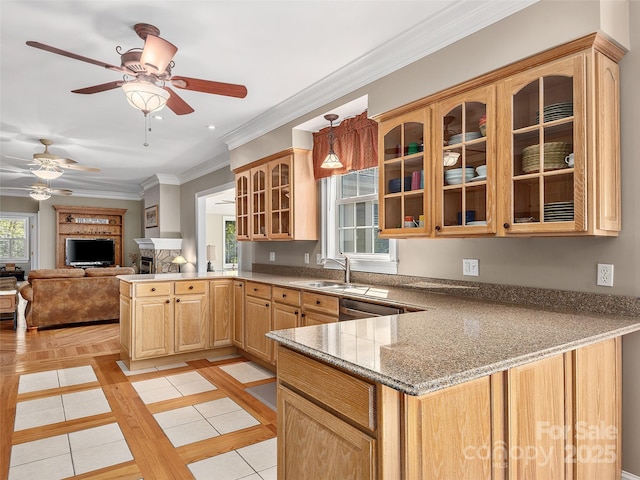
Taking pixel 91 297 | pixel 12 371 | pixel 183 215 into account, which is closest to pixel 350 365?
pixel 12 371

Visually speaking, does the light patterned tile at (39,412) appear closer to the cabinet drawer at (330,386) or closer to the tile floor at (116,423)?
the tile floor at (116,423)

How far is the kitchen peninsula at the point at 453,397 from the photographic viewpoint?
4.13 feet

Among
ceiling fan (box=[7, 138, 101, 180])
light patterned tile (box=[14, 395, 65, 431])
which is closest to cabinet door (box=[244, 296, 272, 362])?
light patterned tile (box=[14, 395, 65, 431])

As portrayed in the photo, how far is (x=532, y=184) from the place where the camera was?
2.13 m

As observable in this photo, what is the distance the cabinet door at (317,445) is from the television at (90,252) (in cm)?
1002

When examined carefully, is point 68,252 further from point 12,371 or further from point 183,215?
point 12,371

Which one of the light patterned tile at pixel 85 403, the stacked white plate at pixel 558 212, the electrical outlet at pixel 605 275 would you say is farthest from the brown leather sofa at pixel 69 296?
the electrical outlet at pixel 605 275

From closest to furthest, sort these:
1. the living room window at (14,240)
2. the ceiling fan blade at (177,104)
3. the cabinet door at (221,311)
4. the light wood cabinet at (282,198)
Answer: the ceiling fan blade at (177,104), the light wood cabinet at (282,198), the cabinet door at (221,311), the living room window at (14,240)

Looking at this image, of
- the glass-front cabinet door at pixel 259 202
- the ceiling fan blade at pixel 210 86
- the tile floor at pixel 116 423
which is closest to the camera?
the tile floor at pixel 116 423

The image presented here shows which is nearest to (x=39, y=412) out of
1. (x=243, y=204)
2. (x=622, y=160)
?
(x=243, y=204)

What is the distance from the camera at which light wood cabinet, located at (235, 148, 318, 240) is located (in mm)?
4297

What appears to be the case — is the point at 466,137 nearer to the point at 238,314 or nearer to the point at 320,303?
the point at 320,303

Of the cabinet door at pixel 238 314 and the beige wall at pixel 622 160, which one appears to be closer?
the beige wall at pixel 622 160

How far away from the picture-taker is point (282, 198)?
4.50 meters
